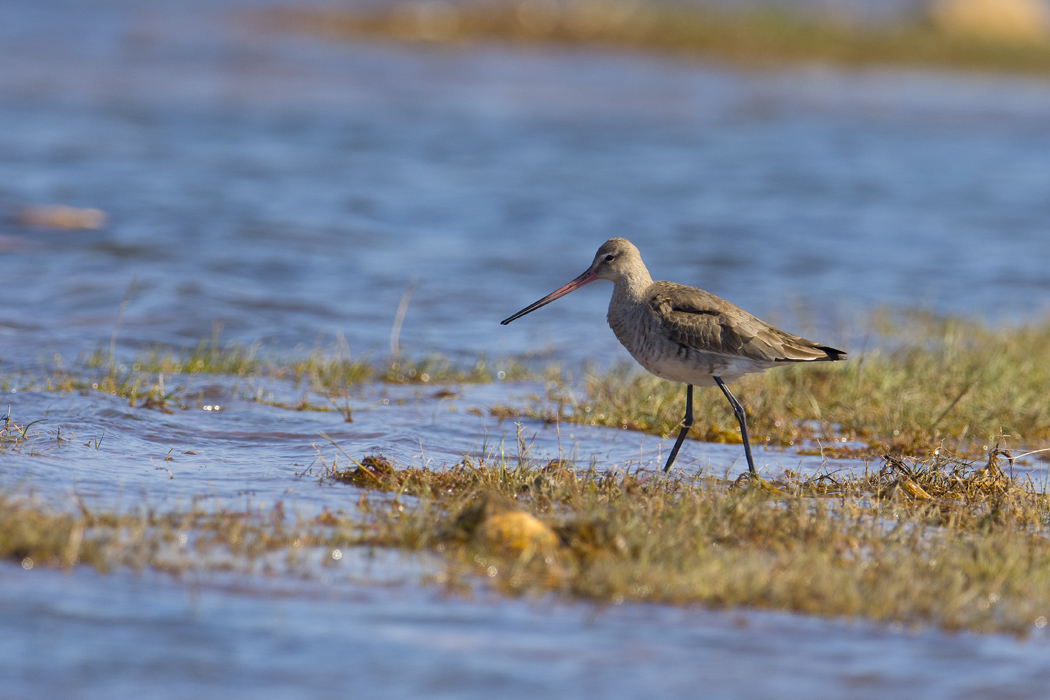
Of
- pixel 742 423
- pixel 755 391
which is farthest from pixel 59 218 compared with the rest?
pixel 742 423

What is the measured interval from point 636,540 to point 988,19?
37.2 meters

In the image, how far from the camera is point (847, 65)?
109 feet

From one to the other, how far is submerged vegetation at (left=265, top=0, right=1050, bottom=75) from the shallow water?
5.32ft

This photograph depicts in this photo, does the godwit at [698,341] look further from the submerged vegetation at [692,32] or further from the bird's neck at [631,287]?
the submerged vegetation at [692,32]

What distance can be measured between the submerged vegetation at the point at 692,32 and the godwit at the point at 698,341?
27460 millimetres

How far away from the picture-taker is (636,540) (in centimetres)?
449

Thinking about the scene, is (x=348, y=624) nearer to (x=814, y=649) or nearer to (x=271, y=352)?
(x=814, y=649)

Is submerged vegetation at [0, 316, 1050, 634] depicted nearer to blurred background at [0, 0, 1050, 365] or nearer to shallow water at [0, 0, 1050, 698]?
shallow water at [0, 0, 1050, 698]

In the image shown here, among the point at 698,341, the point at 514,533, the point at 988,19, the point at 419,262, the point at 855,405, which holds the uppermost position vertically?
the point at 988,19

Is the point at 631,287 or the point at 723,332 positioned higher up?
the point at 631,287

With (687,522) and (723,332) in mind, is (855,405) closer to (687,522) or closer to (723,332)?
(723,332)

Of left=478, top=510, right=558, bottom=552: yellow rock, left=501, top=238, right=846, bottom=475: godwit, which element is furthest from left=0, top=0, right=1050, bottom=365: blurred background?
left=478, top=510, right=558, bottom=552: yellow rock

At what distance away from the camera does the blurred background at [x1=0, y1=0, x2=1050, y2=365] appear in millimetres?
10805

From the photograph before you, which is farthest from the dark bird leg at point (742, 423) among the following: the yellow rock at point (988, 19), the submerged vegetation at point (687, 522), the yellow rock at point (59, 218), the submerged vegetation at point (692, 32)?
the yellow rock at point (988, 19)
